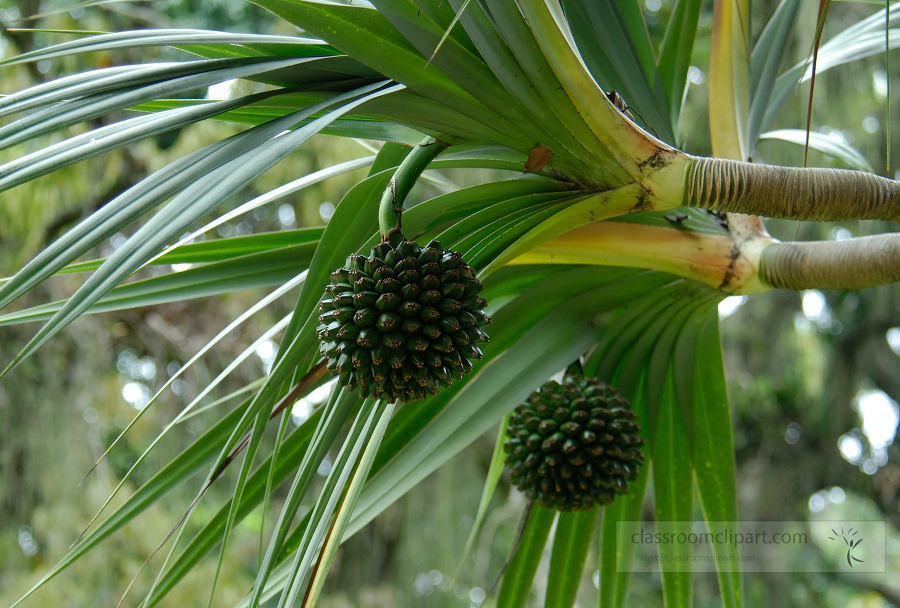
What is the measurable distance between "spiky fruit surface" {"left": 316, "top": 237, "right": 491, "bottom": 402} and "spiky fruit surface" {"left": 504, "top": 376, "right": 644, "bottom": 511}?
13.6 inches

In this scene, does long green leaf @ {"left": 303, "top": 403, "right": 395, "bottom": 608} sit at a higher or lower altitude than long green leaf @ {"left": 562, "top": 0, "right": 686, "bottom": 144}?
lower

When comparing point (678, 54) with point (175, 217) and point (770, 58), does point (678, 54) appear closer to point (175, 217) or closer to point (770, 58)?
point (770, 58)

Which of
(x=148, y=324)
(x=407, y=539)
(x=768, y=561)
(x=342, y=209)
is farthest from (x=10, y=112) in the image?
(x=768, y=561)

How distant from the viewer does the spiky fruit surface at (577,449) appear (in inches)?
38.9

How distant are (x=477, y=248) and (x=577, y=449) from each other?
34cm

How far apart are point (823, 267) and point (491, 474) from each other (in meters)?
0.57

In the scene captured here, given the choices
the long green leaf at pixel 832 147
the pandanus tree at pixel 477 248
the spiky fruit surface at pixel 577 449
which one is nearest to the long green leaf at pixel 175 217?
the pandanus tree at pixel 477 248

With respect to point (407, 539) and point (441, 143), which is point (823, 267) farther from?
point (407, 539)

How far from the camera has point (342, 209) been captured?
827 mm

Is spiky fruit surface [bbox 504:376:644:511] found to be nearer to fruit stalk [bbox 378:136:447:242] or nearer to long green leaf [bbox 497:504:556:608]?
long green leaf [bbox 497:504:556:608]

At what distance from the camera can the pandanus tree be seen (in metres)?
0.64

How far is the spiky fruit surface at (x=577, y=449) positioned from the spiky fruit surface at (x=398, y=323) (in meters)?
0.35

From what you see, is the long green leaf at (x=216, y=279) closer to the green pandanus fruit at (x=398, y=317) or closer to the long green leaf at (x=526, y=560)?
the green pandanus fruit at (x=398, y=317)

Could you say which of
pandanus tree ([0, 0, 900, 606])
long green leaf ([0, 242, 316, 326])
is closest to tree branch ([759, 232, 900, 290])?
pandanus tree ([0, 0, 900, 606])
